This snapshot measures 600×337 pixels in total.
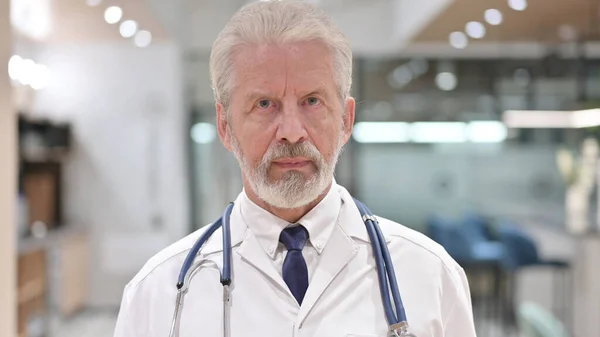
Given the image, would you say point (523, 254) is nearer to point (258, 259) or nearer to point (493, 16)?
point (493, 16)

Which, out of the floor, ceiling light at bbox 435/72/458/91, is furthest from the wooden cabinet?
ceiling light at bbox 435/72/458/91

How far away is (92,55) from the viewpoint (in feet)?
22.7

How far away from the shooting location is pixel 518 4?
14.1 ft

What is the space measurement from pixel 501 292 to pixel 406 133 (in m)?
1.79

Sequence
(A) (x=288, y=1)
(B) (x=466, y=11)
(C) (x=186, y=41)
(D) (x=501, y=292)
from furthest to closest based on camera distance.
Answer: (C) (x=186, y=41) < (D) (x=501, y=292) < (B) (x=466, y=11) < (A) (x=288, y=1)

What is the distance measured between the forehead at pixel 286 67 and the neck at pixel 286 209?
221mm

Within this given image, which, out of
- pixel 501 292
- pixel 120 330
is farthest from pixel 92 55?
pixel 120 330

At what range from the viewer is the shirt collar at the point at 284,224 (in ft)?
4.55

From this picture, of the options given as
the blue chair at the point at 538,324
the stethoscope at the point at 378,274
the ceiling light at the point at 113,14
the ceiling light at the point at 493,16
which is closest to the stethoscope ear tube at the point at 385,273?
the stethoscope at the point at 378,274

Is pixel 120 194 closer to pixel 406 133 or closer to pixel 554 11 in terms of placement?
pixel 406 133

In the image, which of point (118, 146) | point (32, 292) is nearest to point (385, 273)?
point (32, 292)

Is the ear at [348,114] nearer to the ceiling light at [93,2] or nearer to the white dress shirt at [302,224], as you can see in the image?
the white dress shirt at [302,224]

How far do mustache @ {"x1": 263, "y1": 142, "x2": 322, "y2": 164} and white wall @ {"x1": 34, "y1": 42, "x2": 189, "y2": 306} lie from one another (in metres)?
5.76

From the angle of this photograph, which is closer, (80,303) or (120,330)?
(120,330)
